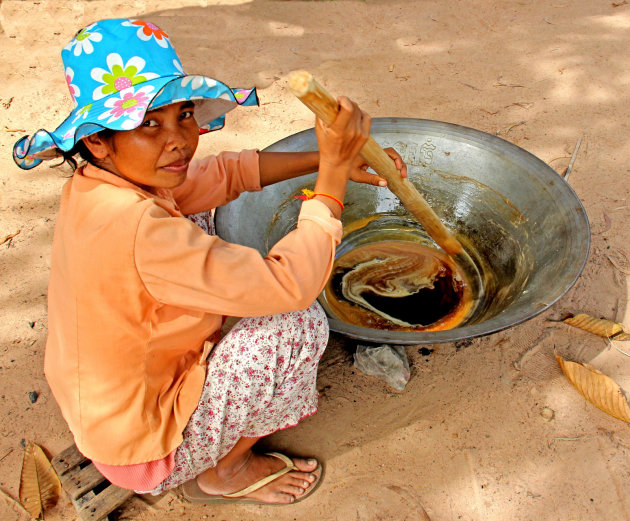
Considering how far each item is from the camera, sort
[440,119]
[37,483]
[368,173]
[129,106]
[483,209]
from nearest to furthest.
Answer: [129,106] → [368,173] → [37,483] → [483,209] → [440,119]

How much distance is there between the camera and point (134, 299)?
1098 mm

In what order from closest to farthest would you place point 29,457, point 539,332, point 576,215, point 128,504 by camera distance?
point 576,215
point 128,504
point 29,457
point 539,332

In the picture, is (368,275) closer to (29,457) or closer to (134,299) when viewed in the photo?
(134,299)

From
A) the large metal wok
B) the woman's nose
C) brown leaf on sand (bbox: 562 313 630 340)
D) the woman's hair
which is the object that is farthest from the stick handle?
brown leaf on sand (bbox: 562 313 630 340)

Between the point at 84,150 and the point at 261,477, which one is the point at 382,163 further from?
the point at 261,477

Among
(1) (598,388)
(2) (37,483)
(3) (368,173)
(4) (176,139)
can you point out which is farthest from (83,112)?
(1) (598,388)

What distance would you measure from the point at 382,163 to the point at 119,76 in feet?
2.35

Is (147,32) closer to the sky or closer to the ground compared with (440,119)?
closer to the sky

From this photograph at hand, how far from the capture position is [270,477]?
5.61 ft

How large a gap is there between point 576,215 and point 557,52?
252 centimetres

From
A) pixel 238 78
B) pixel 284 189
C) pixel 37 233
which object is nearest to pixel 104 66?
pixel 284 189

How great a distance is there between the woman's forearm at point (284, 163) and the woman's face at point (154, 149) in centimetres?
49

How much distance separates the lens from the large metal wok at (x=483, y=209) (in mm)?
→ 1573

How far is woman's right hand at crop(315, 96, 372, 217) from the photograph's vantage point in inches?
45.4
